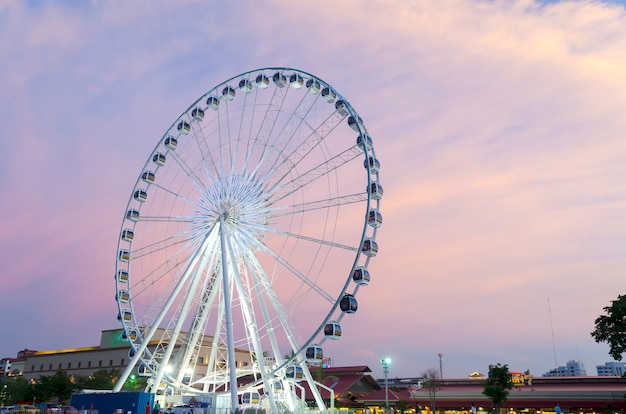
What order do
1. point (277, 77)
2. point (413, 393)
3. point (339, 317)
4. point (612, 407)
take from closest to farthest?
point (339, 317) < point (277, 77) < point (612, 407) < point (413, 393)

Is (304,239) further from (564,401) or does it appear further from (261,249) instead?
(564,401)

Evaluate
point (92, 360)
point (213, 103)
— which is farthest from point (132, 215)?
point (92, 360)

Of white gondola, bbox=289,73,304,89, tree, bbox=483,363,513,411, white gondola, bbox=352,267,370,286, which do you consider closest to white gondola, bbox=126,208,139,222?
white gondola, bbox=289,73,304,89

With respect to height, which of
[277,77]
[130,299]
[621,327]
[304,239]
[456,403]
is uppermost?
[277,77]

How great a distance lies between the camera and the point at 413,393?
212 feet

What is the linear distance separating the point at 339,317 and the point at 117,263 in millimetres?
22480

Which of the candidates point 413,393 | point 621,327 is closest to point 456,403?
point 413,393

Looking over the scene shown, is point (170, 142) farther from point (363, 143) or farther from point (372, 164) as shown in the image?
point (372, 164)

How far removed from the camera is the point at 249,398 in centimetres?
3966

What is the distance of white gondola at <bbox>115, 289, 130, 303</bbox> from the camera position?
44397mm

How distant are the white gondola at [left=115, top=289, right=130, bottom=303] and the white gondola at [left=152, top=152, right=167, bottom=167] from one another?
1139 centimetres

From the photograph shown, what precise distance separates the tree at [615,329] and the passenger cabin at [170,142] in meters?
38.6

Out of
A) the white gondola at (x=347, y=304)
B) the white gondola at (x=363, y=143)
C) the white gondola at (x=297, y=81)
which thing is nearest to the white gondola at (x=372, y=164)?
the white gondola at (x=363, y=143)

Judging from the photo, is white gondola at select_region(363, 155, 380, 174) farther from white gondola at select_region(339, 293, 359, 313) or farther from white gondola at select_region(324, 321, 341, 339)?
white gondola at select_region(324, 321, 341, 339)
